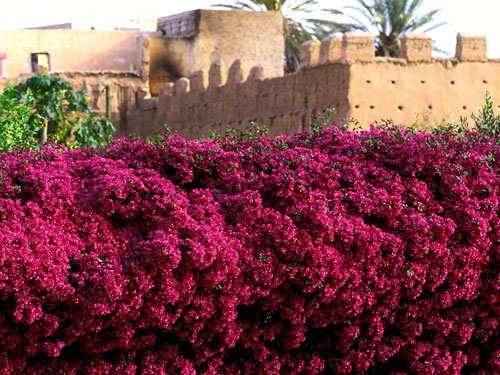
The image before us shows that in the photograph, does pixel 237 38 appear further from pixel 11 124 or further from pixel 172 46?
pixel 11 124

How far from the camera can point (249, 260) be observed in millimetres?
5219

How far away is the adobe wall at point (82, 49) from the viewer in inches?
1220

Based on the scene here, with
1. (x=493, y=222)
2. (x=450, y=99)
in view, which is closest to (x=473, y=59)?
(x=450, y=99)

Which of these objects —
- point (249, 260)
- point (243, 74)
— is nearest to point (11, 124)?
point (249, 260)

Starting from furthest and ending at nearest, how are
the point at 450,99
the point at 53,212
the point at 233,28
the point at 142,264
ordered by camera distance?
the point at 233,28
the point at 450,99
the point at 53,212
the point at 142,264

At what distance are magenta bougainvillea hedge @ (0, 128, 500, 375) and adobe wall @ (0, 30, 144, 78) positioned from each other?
81.7ft

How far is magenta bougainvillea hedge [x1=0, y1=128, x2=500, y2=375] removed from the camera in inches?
193

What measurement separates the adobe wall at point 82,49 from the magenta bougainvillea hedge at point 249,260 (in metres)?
24.9

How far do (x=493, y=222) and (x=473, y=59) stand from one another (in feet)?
37.6

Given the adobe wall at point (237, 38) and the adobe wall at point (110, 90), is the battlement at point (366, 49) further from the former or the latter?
the adobe wall at point (237, 38)

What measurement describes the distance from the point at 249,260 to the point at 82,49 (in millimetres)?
26694

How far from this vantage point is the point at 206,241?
16.7 ft

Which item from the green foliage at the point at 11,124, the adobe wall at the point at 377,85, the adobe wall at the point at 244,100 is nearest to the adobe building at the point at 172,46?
the adobe wall at the point at 244,100

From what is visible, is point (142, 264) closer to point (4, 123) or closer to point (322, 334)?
point (322, 334)
